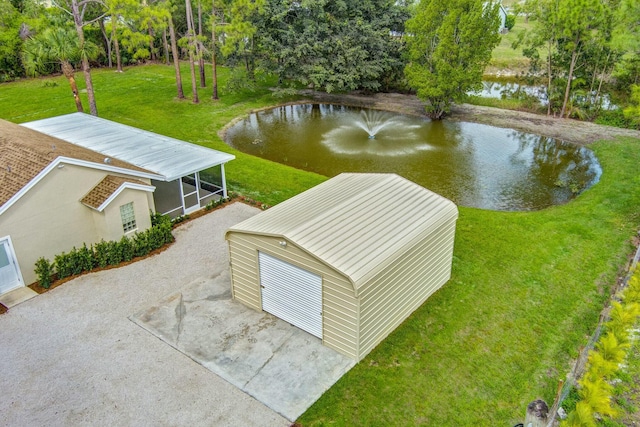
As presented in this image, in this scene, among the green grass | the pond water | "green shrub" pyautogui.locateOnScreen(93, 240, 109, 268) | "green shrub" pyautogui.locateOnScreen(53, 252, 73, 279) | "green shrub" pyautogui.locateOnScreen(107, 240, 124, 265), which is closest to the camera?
"green shrub" pyautogui.locateOnScreen(53, 252, 73, 279)

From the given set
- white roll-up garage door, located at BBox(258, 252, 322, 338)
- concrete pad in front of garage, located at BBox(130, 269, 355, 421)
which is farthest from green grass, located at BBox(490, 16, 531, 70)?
concrete pad in front of garage, located at BBox(130, 269, 355, 421)

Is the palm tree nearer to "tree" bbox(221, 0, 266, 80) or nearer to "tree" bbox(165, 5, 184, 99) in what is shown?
"tree" bbox(165, 5, 184, 99)

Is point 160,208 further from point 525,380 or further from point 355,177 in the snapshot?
point 525,380

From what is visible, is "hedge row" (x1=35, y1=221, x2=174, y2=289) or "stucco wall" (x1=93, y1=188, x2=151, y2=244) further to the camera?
"stucco wall" (x1=93, y1=188, x2=151, y2=244)

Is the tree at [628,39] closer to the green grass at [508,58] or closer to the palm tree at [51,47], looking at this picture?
the green grass at [508,58]

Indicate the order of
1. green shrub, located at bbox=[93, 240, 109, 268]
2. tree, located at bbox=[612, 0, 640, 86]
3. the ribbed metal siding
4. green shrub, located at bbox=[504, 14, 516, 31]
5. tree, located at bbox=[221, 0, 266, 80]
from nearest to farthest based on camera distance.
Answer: the ribbed metal siding < green shrub, located at bbox=[93, 240, 109, 268] < tree, located at bbox=[612, 0, 640, 86] < tree, located at bbox=[221, 0, 266, 80] < green shrub, located at bbox=[504, 14, 516, 31]

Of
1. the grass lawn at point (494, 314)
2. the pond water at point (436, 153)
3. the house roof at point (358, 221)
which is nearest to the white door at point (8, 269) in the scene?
the house roof at point (358, 221)

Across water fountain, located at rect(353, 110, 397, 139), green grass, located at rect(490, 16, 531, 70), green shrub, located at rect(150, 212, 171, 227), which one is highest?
green grass, located at rect(490, 16, 531, 70)

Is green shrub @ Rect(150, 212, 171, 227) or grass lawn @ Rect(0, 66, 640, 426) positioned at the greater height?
green shrub @ Rect(150, 212, 171, 227)
